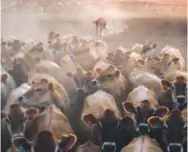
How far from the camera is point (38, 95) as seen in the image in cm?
259

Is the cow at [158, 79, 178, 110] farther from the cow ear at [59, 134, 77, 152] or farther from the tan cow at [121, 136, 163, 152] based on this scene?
the cow ear at [59, 134, 77, 152]

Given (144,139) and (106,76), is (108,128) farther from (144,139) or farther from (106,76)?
(106,76)

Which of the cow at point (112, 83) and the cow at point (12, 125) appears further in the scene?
the cow at point (112, 83)

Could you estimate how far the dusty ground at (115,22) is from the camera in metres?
4.20

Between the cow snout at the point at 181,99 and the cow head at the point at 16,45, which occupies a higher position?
the cow head at the point at 16,45

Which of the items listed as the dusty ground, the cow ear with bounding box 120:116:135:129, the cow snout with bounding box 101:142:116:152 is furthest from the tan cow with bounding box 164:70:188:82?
the dusty ground

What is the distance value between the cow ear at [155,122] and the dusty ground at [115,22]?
1.78 metres

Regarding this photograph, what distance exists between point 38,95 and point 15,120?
→ 27 cm

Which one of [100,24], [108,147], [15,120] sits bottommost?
[108,147]

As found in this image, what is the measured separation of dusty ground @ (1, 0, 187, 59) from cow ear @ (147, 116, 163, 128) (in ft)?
5.83

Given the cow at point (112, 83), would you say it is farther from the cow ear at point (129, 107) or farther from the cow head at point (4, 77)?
the cow head at point (4, 77)

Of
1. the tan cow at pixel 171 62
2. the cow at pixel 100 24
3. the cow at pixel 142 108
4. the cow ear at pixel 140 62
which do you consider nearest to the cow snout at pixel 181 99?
the cow at pixel 142 108

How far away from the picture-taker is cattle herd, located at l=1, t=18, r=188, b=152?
226 cm

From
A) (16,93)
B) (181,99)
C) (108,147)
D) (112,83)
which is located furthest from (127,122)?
(16,93)
